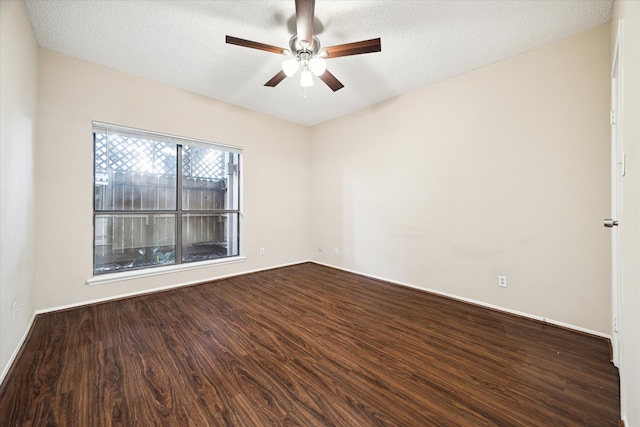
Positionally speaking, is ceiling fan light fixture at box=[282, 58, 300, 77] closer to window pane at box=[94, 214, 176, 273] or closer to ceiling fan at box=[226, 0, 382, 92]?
ceiling fan at box=[226, 0, 382, 92]

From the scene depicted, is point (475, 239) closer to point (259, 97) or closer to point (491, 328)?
point (491, 328)

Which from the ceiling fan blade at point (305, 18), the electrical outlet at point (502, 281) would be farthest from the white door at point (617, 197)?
the ceiling fan blade at point (305, 18)

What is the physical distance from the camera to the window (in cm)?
302

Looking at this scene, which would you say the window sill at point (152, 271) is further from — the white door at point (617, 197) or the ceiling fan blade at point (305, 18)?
the white door at point (617, 197)

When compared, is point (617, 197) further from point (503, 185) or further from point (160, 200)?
point (160, 200)

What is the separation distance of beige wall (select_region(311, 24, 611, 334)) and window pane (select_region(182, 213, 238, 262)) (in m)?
2.17

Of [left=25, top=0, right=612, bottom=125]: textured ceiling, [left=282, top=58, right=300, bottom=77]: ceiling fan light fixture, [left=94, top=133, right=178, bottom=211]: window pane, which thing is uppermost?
[left=25, top=0, right=612, bottom=125]: textured ceiling

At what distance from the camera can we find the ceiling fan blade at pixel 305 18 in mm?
1682

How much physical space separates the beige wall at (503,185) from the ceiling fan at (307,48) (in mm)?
1546

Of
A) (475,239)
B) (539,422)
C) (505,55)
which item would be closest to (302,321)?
(539,422)

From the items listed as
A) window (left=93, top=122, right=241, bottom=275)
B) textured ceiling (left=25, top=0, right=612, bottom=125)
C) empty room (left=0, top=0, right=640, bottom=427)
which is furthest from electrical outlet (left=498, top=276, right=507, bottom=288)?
window (left=93, top=122, right=241, bottom=275)

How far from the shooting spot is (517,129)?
2.52 meters

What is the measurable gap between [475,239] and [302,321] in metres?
2.11

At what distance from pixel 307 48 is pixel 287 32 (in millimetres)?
337
